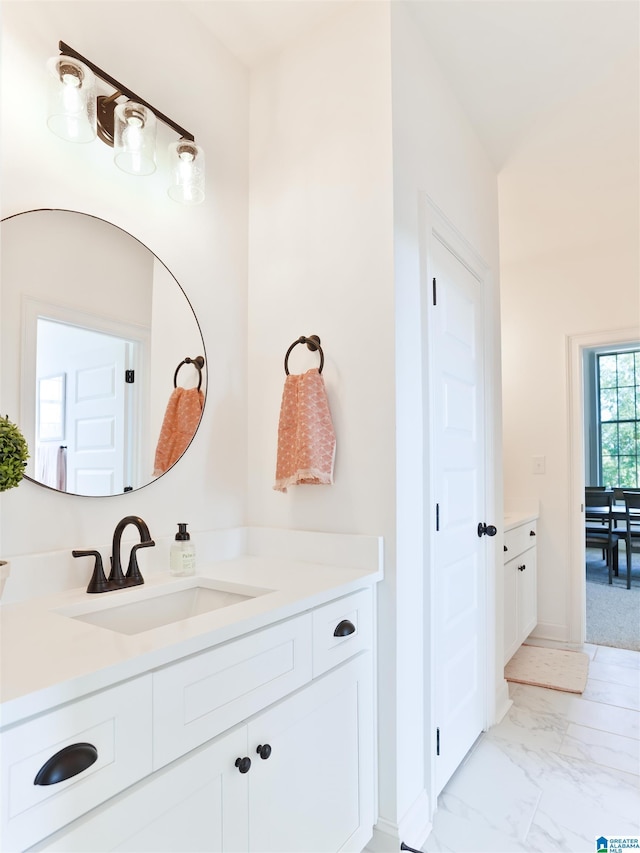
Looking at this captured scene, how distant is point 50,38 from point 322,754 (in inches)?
75.2

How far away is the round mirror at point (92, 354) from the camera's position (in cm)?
125

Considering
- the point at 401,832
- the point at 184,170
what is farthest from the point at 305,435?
the point at 401,832

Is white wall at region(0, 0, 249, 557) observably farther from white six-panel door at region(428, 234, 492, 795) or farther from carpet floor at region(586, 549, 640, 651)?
carpet floor at region(586, 549, 640, 651)

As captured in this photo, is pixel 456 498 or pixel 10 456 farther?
pixel 456 498

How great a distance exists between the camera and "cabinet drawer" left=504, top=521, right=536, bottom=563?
2.85 metres

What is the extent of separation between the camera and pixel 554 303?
3682 mm

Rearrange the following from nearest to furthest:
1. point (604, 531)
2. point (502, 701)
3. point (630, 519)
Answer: point (502, 701)
point (630, 519)
point (604, 531)

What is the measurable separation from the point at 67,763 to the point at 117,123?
4.85ft

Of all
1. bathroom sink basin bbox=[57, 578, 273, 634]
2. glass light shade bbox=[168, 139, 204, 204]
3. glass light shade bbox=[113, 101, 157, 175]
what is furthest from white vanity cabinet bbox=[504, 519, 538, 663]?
glass light shade bbox=[113, 101, 157, 175]

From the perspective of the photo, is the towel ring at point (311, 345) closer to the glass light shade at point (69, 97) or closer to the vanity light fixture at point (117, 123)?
the vanity light fixture at point (117, 123)

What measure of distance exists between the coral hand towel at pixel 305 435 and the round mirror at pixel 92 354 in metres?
0.30

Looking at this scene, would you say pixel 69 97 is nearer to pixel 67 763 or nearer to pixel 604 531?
pixel 67 763

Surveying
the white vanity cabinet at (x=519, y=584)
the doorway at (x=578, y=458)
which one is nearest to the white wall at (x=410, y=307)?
the white vanity cabinet at (x=519, y=584)

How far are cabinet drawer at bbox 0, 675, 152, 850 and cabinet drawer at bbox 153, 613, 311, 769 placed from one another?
1.5 inches
